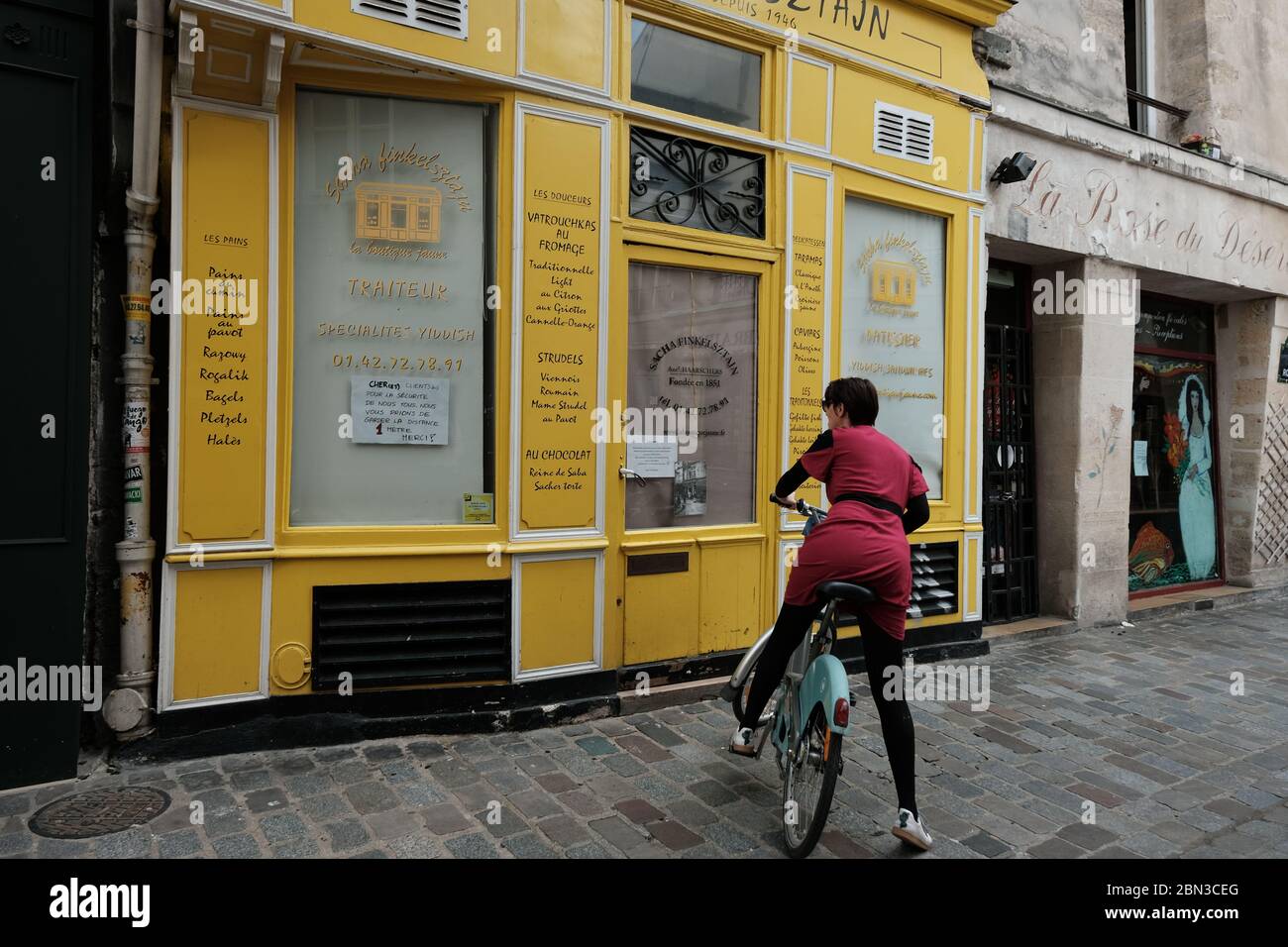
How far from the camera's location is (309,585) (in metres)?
4.49

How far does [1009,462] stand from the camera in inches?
317

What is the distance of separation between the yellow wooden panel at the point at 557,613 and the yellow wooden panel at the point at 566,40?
293 centimetres

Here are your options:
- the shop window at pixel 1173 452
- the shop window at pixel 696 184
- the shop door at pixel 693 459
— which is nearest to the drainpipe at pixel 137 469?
the shop door at pixel 693 459

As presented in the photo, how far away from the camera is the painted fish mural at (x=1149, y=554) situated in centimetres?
937

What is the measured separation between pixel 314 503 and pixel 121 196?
182cm

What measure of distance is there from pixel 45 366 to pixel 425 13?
2.66 meters

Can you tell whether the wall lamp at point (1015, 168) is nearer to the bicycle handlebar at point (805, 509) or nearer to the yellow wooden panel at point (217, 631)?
the bicycle handlebar at point (805, 509)

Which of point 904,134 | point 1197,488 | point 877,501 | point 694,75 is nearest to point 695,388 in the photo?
point 694,75

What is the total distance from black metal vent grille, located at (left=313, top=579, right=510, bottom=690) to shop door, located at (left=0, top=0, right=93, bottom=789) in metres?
1.14

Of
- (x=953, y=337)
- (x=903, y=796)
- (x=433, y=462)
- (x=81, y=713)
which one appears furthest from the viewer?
(x=953, y=337)

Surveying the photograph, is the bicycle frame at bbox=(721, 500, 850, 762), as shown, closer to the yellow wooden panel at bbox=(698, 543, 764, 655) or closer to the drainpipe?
the yellow wooden panel at bbox=(698, 543, 764, 655)

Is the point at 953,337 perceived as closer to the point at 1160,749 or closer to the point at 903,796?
the point at 1160,749

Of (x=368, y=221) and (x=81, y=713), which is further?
(x=368, y=221)

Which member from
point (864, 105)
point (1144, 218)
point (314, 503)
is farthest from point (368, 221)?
point (1144, 218)
